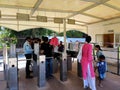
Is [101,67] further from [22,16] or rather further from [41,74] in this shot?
[22,16]

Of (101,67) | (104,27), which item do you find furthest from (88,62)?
(104,27)

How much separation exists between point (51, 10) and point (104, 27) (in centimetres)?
388

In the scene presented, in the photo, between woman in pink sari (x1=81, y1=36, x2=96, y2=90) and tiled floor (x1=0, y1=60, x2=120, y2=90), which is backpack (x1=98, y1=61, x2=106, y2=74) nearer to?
tiled floor (x1=0, y1=60, x2=120, y2=90)

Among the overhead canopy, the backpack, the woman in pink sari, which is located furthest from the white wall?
the woman in pink sari

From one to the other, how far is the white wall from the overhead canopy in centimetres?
27

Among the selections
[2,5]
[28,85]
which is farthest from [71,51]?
[2,5]

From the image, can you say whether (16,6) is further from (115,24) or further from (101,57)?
(115,24)

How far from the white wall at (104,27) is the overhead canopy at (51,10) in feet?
0.89

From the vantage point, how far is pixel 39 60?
14.7ft

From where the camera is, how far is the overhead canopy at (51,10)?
716 cm

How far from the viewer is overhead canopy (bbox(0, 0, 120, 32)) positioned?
23.5 feet

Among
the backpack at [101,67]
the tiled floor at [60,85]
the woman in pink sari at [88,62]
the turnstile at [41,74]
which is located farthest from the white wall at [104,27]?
the turnstile at [41,74]

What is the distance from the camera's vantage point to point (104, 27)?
1034 centimetres

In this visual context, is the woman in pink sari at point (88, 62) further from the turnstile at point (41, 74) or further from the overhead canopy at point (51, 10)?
the overhead canopy at point (51, 10)
